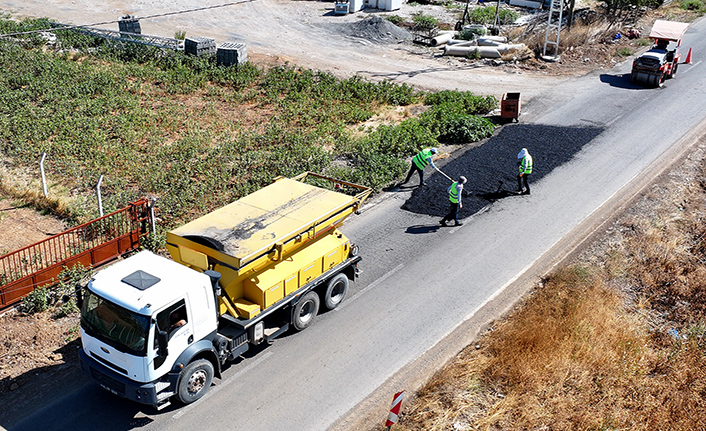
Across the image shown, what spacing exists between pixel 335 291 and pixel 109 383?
16.5 feet

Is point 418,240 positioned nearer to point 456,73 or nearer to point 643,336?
point 643,336

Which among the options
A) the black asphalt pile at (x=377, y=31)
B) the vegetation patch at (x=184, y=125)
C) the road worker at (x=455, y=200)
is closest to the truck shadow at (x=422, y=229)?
the road worker at (x=455, y=200)

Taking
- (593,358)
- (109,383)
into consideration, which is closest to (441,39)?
(593,358)

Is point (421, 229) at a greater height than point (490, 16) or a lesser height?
lesser

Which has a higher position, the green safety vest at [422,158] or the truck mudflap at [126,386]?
the green safety vest at [422,158]

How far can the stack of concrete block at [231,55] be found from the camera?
2995cm

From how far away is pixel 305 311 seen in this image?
13141 millimetres

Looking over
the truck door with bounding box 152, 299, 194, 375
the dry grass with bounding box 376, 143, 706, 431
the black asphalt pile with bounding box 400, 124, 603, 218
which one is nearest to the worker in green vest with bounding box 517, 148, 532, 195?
the black asphalt pile with bounding box 400, 124, 603, 218

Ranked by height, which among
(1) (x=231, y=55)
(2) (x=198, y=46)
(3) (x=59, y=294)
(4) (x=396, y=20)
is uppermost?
(4) (x=396, y=20)

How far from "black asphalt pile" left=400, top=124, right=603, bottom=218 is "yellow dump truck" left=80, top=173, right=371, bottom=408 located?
17.4 ft

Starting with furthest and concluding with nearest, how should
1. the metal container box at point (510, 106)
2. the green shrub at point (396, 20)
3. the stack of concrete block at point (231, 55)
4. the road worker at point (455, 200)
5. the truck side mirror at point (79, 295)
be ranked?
the green shrub at point (396, 20) → the stack of concrete block at point (231, 55) → the metal container box at point (510, 106) → the road worker at point (455, 200) → the truck side mirror at point (79, 295)

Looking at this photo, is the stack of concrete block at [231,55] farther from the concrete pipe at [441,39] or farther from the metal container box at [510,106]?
the metal container box at [510,106]

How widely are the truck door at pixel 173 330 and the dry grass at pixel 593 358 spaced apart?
152 inches

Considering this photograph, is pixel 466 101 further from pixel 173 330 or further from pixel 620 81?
pixel 173 330
